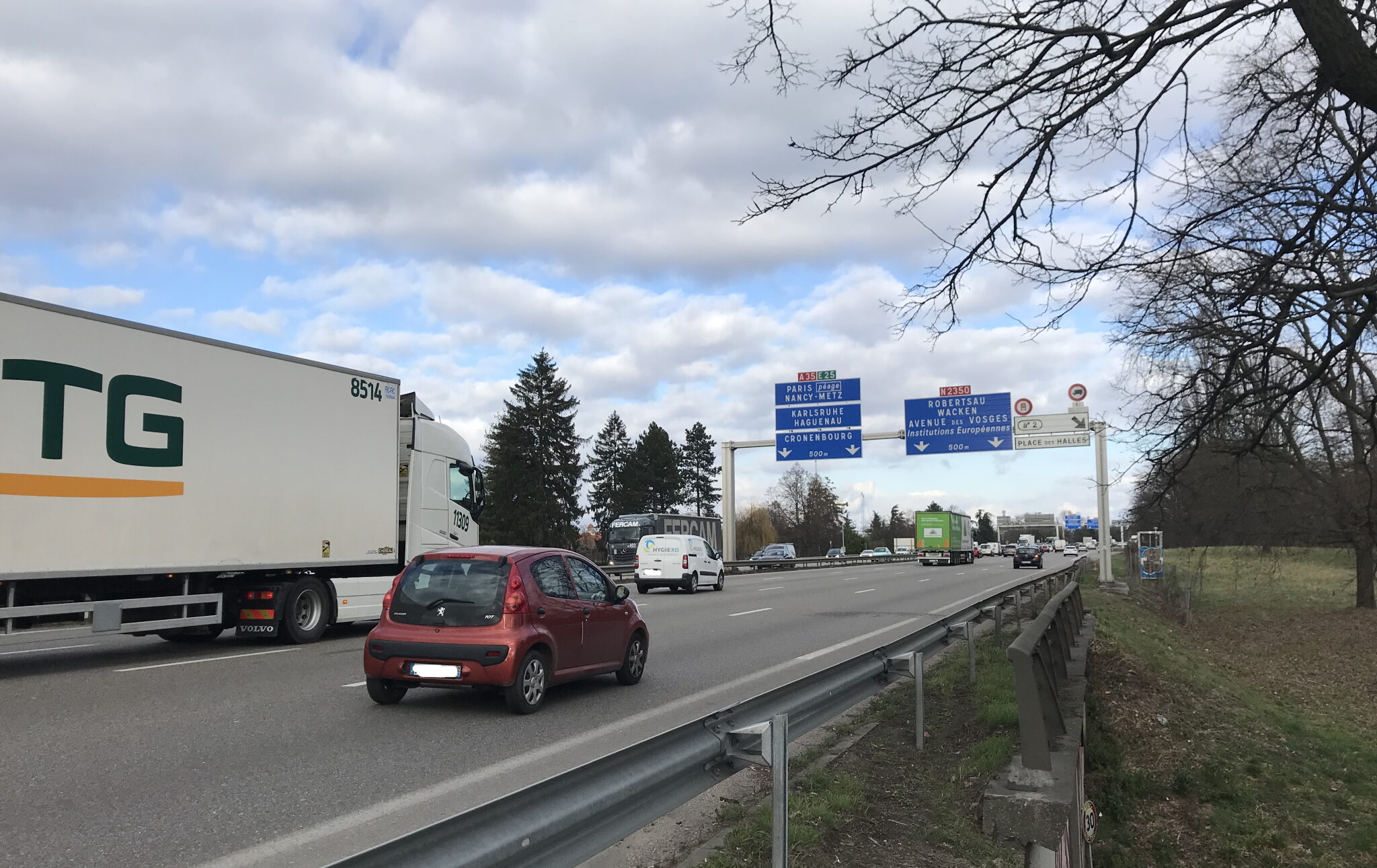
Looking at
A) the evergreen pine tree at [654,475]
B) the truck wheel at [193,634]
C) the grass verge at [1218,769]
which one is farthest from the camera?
the evergreen pine tree at [654,475]

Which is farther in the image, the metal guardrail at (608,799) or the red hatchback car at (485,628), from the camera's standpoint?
the red hatchback car at (485,628)

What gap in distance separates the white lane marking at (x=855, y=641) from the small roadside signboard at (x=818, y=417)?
793 inches

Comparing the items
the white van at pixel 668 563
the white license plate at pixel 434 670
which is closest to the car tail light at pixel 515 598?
the white license plate at pixel 434 670

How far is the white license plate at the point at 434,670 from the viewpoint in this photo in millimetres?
8406

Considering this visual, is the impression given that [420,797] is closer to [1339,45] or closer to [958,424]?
[1339,45]

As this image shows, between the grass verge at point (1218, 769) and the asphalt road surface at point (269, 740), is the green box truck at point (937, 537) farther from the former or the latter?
the asphalt road surface at point (269, 740)

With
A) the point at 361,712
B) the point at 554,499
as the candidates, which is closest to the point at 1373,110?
the point at 361,712

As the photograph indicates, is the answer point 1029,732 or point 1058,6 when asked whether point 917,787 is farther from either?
point 1058,6

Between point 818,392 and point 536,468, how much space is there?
39791 millimetres

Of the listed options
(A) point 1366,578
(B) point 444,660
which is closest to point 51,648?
(B) point 444,660

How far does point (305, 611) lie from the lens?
14.1 metres

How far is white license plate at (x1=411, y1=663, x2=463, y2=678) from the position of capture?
8406 millimetres

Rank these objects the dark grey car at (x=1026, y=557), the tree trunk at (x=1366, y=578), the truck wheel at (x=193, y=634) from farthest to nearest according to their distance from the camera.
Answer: the dark grey car at (x=1026, y=557), the tree trunk at (x=1366, y=578), the truck wheel at (x=193, y=634)

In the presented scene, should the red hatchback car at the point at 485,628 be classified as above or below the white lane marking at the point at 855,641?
above
